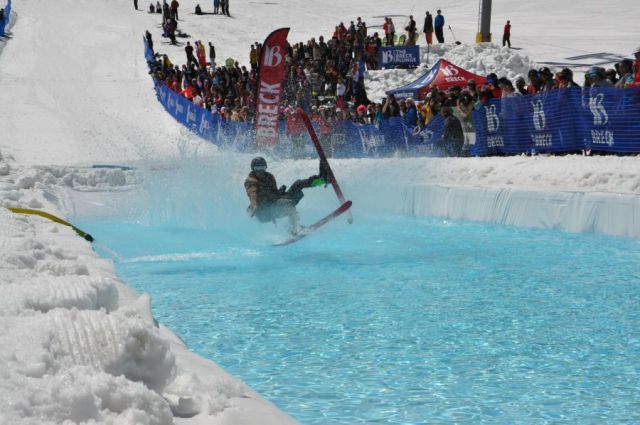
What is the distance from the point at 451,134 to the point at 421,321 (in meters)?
9.41

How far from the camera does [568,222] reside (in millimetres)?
12086

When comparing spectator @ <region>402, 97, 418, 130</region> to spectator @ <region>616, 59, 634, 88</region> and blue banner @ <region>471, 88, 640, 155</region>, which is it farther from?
spectator @ <region>616, 59, 634, 88</region>

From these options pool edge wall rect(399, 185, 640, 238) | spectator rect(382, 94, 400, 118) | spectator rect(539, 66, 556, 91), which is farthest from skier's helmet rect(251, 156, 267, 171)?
spectator rect(382, 94, 400, 118)

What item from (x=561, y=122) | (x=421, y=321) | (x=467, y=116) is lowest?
(x=421, y=321)

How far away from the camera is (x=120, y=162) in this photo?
2311 cm

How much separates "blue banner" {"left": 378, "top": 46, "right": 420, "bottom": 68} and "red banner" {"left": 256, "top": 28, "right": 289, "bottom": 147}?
9.57 metres

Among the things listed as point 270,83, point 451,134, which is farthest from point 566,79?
point 270,83

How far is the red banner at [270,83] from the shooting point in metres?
22.0

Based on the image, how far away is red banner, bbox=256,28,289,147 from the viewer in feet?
72.2

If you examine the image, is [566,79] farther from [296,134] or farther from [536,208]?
[296,134]

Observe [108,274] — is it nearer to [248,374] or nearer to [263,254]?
[248,374]

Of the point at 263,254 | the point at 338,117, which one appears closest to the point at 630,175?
the point at 263,254

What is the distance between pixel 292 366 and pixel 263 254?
244 inches

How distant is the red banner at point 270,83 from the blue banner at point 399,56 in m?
9.57
